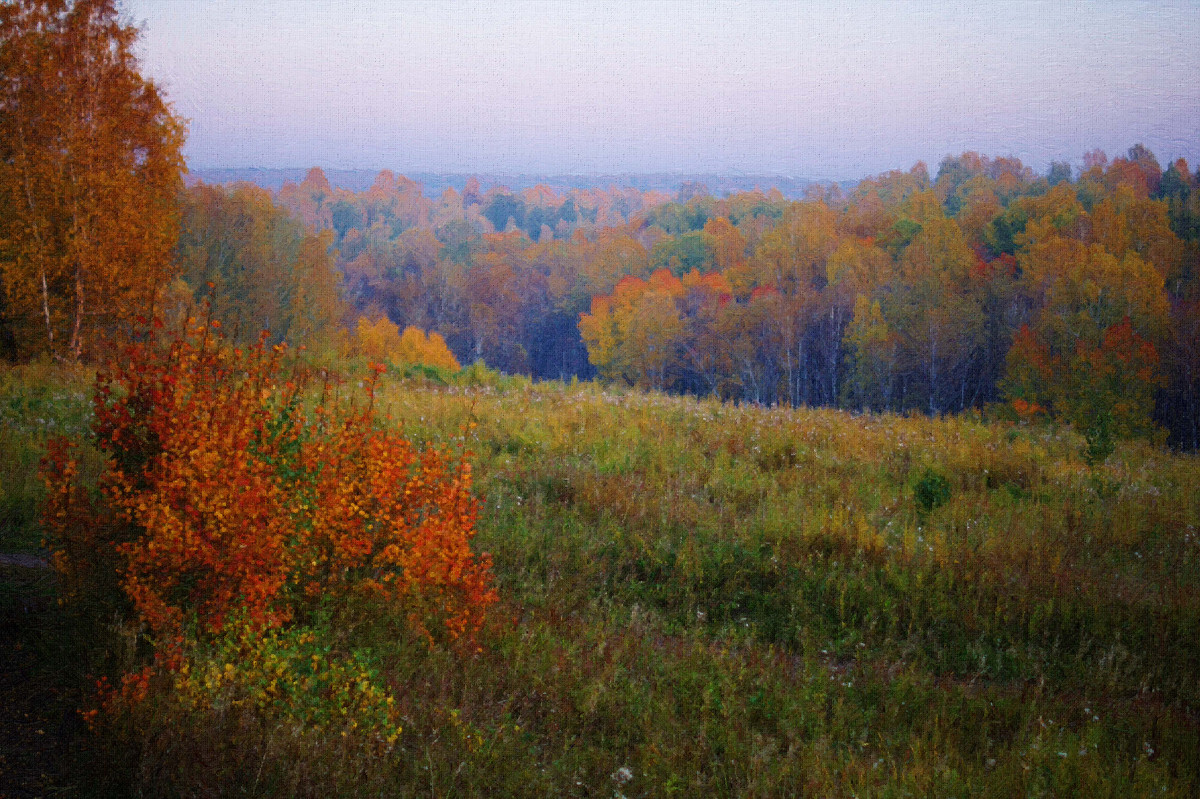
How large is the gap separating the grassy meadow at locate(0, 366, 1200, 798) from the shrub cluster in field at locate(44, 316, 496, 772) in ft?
0.18

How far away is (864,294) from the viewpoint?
159 feet

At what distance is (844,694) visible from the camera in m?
4.75

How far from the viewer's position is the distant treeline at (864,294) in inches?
1467

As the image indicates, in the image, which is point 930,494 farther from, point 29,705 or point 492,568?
point 29,705

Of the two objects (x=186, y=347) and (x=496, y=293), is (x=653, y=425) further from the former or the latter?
(x=496, y=293)

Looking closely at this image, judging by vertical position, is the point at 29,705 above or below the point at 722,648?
above

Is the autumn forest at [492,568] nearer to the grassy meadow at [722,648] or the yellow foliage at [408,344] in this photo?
the grassy meadow at [722,648]

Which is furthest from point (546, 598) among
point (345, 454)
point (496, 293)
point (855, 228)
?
point (496, 293)

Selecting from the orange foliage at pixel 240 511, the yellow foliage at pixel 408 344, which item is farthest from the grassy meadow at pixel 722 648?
the yellow foliage at pixel 408 344

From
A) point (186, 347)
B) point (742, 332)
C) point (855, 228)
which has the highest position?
point (855, 228)

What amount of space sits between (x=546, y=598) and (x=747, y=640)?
162 cm

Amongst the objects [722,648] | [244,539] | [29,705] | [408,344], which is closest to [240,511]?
[244,539]

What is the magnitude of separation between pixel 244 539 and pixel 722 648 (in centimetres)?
329

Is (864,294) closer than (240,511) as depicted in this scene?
No
